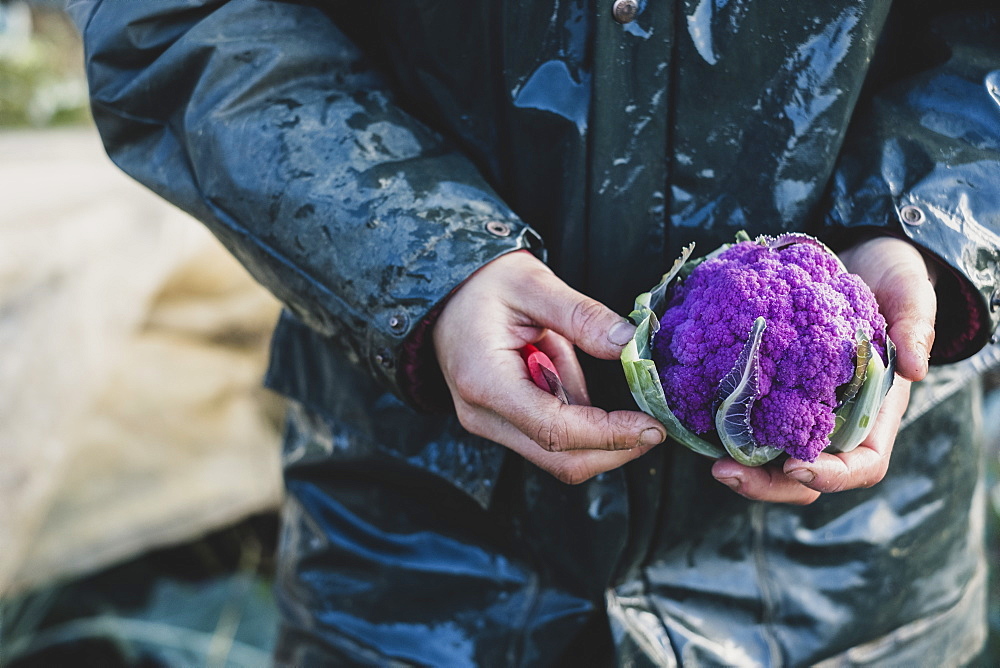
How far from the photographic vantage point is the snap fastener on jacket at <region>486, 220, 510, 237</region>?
1.06 meters

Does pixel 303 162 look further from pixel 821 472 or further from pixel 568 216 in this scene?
pixel 821 472

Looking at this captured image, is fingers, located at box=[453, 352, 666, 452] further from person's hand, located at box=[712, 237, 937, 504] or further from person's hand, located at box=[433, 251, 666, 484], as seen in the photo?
person's hand, located at box=[712, 237, 937, 504]

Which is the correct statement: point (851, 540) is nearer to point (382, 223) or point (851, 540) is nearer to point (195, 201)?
point (382, 223)

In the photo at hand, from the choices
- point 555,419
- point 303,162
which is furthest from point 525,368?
point 303,162

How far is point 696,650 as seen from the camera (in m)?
1.21

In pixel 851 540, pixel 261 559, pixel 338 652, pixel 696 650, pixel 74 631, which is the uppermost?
pixel 851 540

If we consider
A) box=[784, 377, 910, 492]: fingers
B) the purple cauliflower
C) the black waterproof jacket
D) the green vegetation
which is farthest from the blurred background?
box=[784, 377, 910, 492]: fingers

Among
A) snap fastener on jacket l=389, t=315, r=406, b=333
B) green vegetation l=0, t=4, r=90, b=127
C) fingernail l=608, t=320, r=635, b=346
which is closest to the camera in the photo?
fingernail l=608, t=320, r=635, b=346

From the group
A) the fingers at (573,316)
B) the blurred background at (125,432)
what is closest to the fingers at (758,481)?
the fingers at (573,316)

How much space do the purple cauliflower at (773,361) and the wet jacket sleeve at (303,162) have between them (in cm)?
26

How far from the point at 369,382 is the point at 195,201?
0.38 metres

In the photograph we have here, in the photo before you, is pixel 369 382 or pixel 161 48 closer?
pixel 161 48

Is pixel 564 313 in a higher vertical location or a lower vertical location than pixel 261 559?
higher

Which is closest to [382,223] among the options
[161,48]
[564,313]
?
[564,313]
